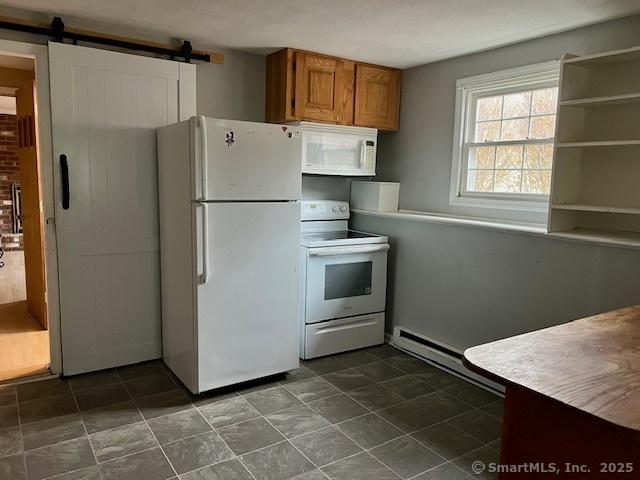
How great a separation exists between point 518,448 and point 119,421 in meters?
2.05

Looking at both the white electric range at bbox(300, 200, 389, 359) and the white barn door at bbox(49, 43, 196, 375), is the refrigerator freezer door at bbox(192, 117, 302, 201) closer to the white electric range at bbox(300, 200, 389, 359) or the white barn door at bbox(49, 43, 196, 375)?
the white electric range at bbox(300, 200, 389, 359)

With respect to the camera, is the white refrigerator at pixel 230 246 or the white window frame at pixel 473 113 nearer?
the white refrigerator at pixel 230 246

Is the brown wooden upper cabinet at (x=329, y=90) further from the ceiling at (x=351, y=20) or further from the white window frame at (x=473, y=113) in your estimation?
the white window frame at (x=473, y=113)

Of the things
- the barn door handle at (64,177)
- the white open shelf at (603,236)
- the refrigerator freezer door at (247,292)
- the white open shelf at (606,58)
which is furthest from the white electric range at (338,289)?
the white open shelf at (606,58)

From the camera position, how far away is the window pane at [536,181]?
10.2 feet

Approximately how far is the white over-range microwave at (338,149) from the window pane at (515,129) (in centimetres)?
102

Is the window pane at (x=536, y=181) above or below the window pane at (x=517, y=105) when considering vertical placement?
below

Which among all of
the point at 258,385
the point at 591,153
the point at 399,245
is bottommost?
the point at 258,385

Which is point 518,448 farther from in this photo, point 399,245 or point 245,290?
point 399,245

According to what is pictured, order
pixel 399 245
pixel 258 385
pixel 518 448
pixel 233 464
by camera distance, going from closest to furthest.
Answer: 1. pixel 518 448
2. pixel 233 464
3. pixel 258 385
4. pixel 399 245

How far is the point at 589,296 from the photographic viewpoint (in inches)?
98.4

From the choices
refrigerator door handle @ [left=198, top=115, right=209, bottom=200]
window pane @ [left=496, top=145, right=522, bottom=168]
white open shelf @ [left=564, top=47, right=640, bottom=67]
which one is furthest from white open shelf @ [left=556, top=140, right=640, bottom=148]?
refrigerator door handle @ [left=198, top=115, right=209, bottom=200]

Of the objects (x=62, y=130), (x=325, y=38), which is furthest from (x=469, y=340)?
(x=62, y=130)

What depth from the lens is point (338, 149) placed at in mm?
A: 3752
